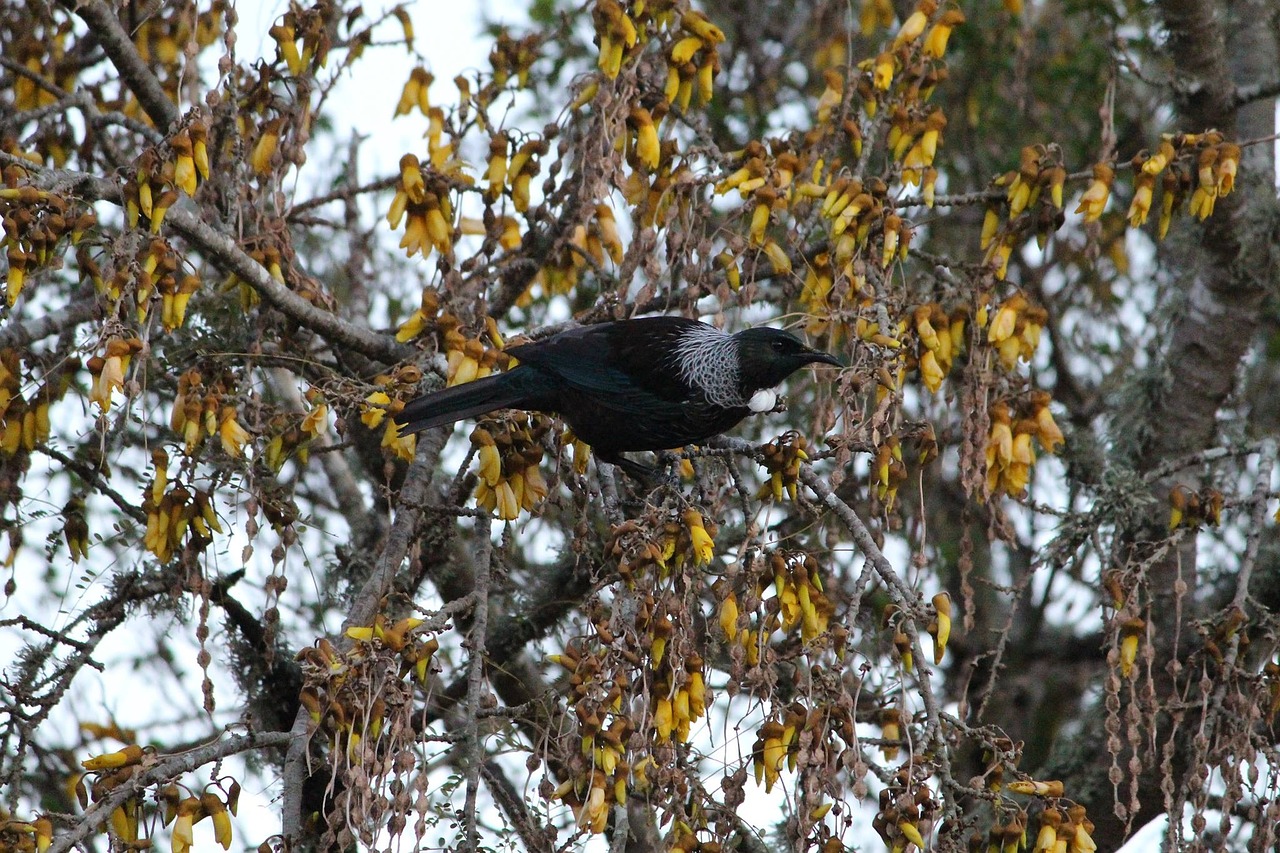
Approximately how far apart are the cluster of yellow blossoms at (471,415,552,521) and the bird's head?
2.65 feet

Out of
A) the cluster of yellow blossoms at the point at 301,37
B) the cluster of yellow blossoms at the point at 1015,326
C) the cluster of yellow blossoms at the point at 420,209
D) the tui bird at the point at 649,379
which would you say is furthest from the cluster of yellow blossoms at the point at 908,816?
the cluster of yellow blossoms at the point at 301,37

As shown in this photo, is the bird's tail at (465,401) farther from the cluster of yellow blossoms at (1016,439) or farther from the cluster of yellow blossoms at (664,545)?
the cluster of yellow blossoms at (1016,439)

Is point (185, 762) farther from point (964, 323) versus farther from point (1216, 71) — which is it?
point (1216, 71)

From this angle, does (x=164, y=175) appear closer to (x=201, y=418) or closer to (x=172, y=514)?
(x=201, y=418)

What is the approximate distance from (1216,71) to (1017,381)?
5.59 feet

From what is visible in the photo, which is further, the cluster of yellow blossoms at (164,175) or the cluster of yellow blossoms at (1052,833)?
the cluster of yellow blossoms at (164,175)

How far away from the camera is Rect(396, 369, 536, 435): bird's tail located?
3.19 m

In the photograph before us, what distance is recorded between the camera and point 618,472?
380cm

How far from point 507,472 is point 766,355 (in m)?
0.94

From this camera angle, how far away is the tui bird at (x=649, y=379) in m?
3.62

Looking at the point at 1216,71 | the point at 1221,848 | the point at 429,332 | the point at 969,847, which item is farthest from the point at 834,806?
the point at 1216,71

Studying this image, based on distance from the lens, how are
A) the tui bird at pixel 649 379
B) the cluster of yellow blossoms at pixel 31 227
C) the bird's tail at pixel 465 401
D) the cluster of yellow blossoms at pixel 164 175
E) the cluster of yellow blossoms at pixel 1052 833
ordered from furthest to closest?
1. the tui bird at pixel 649 379
2. the bird's tail at pixel 465 401
3. the cluster of yellow blossoms at pixel 164 175
4. the cluster of yellow blossoms at pixel 31 227
5. the cluster of yellow blossoms at pixel 1052 833

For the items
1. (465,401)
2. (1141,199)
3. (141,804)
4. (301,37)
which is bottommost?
(141,804)

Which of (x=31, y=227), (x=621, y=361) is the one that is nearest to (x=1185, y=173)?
(x=621, y=361)
